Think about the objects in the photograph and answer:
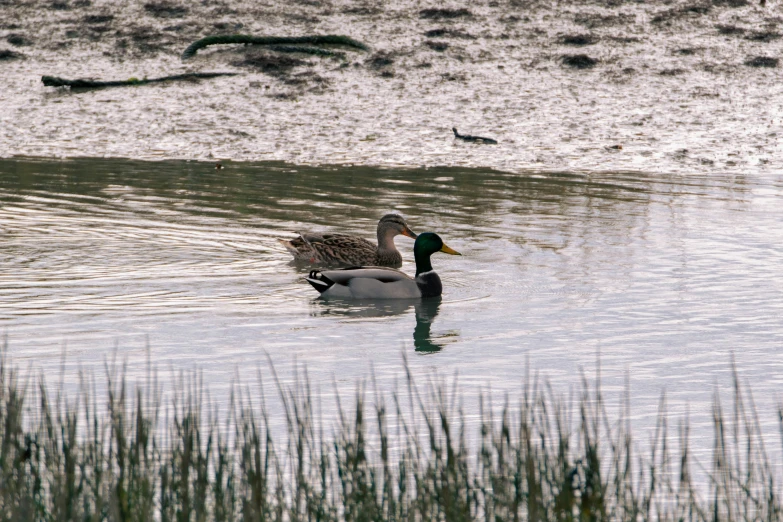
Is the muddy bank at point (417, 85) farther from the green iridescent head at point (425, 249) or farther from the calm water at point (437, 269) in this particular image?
the green iridescent head at point (425, 249)

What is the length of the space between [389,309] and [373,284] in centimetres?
35

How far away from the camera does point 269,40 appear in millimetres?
28078

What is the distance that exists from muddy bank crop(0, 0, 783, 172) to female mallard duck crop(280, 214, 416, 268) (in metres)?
7.60

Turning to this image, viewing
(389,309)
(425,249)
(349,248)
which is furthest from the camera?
(349,248)

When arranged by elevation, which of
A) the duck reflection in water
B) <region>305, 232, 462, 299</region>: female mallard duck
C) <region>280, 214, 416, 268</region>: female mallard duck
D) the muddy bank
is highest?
the muddy bank

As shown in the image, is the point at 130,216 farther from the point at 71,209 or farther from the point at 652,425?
the point at 652,425

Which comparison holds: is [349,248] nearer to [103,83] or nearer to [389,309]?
[389,309]

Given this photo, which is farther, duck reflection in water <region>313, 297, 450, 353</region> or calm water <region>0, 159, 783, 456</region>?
duck reflection in water <region>313, 297, 450, 353</region>

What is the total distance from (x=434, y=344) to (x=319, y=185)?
354 inches

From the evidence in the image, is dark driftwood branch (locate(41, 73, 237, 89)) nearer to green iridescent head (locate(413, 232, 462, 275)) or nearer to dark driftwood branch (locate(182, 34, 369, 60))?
dark driftwood branch (locate(182, 34, 369, 60))

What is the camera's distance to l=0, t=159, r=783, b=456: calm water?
930 centimetres

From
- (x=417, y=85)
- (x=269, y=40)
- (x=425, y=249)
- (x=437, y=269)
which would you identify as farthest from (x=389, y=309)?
(x=269, y=40)

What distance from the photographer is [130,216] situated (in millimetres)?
15773

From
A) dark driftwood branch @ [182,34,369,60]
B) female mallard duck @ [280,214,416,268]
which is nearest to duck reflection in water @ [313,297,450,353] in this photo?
female mallard duck @ [280,214,416,268]
